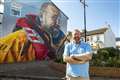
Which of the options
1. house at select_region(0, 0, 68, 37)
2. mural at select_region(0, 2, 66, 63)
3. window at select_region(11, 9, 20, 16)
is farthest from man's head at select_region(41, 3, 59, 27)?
window at select_region(11, 9, 20, 16)

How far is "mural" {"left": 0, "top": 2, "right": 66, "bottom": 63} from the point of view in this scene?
32141 mm

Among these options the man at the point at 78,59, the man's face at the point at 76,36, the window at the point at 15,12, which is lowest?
the man at the point at 78,59

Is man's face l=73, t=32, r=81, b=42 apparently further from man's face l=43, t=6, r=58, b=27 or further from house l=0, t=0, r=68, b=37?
man's face l=43, t=6, r=58, b=27

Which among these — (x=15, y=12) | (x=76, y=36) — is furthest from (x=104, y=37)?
(x=76, y=36)

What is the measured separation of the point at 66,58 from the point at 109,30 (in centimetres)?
5908

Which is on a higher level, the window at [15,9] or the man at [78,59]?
the window at [15,9]

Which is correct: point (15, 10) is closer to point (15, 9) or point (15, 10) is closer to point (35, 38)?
point (15, 9)

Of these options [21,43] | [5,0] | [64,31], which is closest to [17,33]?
[21,43]

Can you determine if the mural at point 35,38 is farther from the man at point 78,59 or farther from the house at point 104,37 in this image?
the man at point 78,59

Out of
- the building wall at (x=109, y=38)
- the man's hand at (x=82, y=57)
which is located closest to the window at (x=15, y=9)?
the man's hand at (x=82, y=57)

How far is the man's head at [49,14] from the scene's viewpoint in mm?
39869

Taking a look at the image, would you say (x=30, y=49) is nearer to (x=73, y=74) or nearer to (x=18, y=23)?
(x=18, y=23)

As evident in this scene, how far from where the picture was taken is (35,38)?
37.6 meters

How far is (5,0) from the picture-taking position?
33.2 metres
